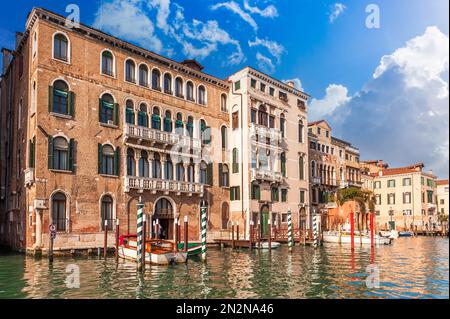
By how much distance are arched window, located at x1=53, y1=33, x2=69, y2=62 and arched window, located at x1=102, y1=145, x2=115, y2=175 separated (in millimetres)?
4684

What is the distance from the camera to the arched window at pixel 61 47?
67.8 feet

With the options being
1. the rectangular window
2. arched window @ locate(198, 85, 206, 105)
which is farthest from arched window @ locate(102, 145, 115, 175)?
the rectangular window

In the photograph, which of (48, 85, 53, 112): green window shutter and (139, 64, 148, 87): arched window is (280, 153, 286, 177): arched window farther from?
(48, 85, 53, 112): green window shutter

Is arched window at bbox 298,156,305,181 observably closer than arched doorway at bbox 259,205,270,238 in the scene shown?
No

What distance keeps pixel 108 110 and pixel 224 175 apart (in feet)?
31.1

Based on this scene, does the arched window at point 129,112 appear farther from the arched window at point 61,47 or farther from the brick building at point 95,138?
the arched window at point 61,47

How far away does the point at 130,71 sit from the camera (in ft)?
77.9

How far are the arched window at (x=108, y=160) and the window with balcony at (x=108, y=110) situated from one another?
1.34 m

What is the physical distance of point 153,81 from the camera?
24875mm

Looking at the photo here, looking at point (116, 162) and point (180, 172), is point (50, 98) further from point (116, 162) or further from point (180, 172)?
point (180, 172)

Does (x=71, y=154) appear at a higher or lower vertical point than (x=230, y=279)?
higher

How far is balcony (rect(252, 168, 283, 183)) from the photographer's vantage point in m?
28.8

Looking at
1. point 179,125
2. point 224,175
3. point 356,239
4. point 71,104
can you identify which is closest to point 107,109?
point 71,104

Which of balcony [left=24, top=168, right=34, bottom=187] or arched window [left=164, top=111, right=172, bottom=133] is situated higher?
arched window [left=164, top=111, right=172, bottom=133]
